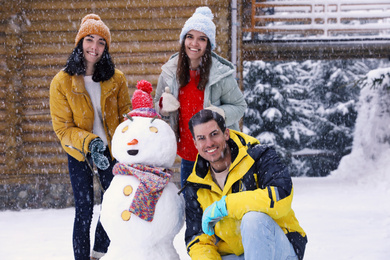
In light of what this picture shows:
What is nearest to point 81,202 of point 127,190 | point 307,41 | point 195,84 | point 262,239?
point 127,190

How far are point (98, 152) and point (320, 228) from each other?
3371mm

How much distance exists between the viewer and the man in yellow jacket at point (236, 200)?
6.79 feet

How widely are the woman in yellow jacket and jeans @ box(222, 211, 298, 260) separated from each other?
3.96 ft

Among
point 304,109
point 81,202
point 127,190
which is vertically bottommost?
point 304,109

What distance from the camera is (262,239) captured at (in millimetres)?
2004

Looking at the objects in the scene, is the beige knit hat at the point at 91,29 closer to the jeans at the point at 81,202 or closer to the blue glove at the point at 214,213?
the jeans at the point at 81,202

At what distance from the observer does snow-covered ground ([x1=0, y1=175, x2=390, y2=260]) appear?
4.02m

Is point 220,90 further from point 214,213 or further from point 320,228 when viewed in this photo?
point 320,228

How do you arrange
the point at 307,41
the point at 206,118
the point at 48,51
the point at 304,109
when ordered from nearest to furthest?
the point at 206,118, the point at 48,51, the point at 307,41, the point at 304,109

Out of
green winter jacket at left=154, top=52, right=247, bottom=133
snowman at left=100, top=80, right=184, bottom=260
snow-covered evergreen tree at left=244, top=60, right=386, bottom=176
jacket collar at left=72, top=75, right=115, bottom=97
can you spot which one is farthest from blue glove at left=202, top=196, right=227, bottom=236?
snow-covered evergreen tree at left=244, top=60, right=386, bottom=176

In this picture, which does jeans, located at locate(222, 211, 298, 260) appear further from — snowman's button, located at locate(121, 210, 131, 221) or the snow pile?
the snow pile

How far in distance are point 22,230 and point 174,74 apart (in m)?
3.43

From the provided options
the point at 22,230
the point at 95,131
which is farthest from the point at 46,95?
the point at 95,131

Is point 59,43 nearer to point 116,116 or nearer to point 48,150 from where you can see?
point 48,150
